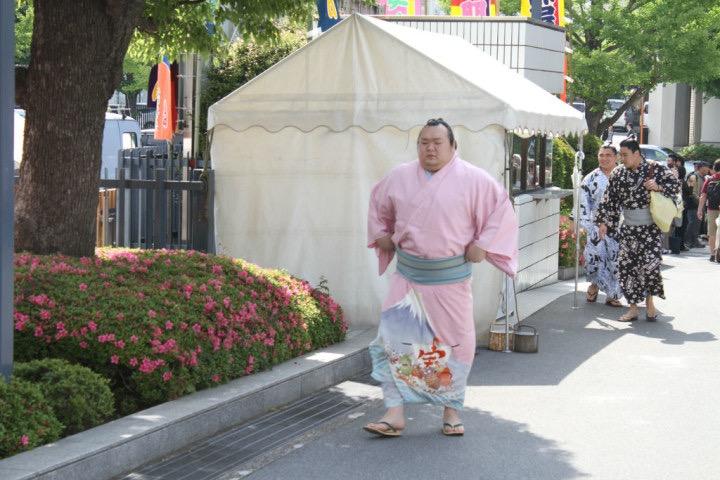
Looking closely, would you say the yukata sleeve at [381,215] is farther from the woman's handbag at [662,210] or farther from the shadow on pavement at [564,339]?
the woman's handbag at [662,210]

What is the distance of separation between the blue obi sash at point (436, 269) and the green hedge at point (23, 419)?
7.56ft

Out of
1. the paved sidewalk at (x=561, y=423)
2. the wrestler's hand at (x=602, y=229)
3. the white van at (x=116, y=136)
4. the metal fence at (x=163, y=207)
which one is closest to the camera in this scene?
the paved sidewalk at (x=561, y=423)

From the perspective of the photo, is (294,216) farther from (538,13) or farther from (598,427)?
(538,13)

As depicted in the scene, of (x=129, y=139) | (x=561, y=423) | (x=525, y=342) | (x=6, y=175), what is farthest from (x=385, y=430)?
(x=129, y=139)

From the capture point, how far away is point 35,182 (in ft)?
30.4

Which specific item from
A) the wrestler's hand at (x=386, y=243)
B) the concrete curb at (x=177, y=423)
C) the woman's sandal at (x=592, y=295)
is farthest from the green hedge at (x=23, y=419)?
the woman's sandal at (x=592, y=295)

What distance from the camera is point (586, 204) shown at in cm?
1430

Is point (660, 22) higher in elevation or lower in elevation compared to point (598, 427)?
higher

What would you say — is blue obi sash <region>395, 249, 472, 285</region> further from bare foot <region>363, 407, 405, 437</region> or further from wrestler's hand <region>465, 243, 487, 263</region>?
bare foot <region>363, 407, 405, 437</region>

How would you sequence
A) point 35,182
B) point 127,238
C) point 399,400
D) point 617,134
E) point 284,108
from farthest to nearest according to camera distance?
point 617,134, point 127,238, point 284,108, point 35,182, point 399,400

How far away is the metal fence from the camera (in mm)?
11727

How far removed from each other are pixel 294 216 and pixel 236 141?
0.89 metres

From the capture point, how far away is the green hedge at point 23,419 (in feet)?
19.4

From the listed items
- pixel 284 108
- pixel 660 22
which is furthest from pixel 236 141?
pixel 660 22
